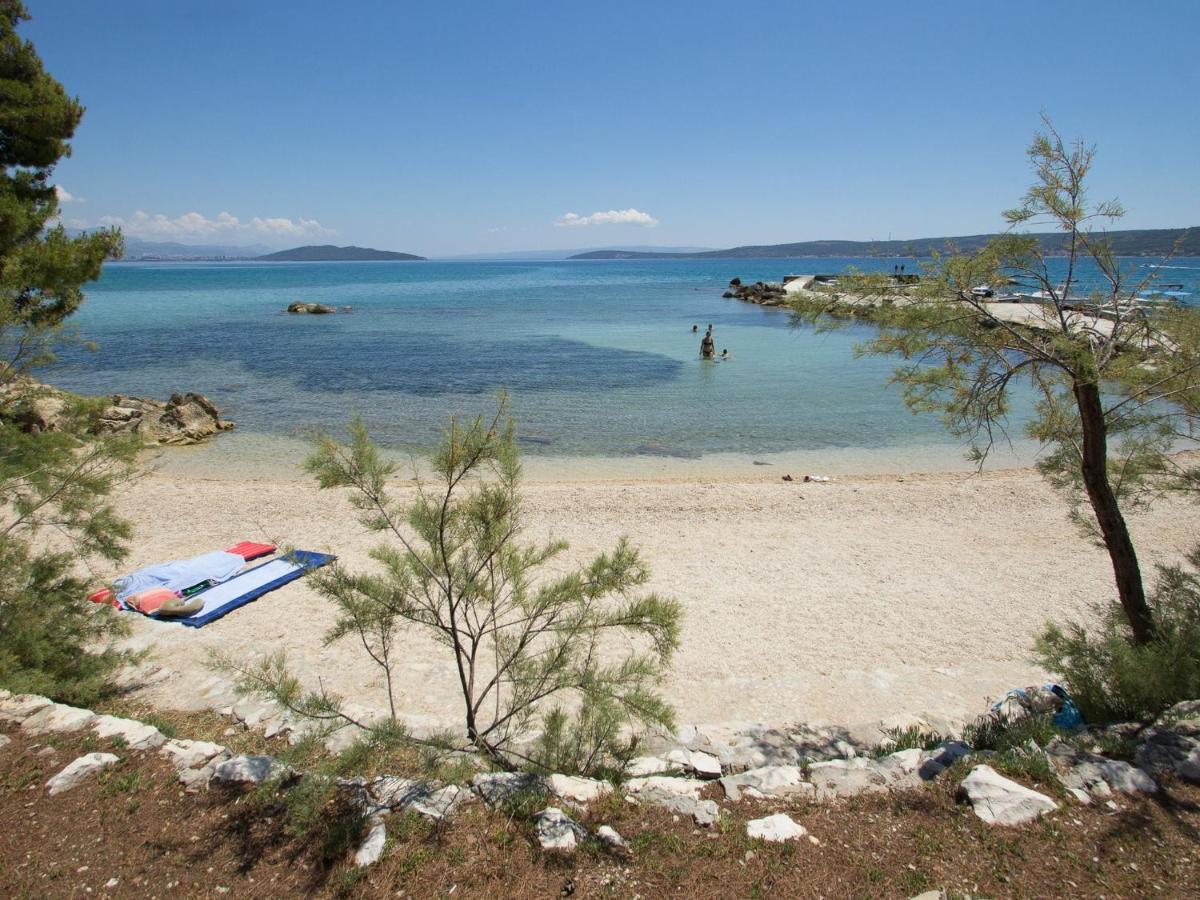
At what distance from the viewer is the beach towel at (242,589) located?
836 cm

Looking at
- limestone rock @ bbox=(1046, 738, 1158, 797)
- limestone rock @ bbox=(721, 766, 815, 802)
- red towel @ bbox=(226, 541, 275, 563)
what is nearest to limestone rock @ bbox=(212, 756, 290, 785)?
limestone rock @ bbox=(721, 766, 815, 802)

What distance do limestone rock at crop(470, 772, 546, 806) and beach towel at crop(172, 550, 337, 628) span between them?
15.2ft

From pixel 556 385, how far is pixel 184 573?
18.6 metres

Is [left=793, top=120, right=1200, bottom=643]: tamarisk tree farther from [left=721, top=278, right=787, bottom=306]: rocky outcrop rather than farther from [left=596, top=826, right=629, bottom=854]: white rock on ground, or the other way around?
[left=721, top=278, right=787, bottom=306]: rocky outcrop

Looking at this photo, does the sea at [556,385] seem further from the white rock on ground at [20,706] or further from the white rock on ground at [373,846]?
the white rock on ground at [20,706]

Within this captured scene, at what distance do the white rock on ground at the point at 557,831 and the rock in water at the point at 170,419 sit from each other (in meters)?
17.9

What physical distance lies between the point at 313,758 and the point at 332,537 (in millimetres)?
6875

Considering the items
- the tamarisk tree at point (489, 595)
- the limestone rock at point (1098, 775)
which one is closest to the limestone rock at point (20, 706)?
the tamarisk tree at point (489, 595)

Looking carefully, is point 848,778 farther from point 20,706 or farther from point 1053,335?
point 20,706

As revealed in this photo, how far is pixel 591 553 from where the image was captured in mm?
10555

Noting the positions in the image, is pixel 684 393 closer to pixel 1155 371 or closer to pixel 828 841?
pixel 1155 371

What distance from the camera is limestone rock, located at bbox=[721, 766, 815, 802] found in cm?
448

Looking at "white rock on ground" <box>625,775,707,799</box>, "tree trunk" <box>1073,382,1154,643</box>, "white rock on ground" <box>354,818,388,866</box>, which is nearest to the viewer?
"white rock on ground" <box>354,818,388,866</box>

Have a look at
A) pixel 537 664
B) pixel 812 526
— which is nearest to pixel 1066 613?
pixel 812 526
